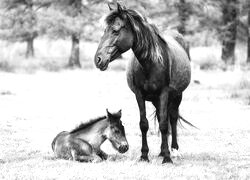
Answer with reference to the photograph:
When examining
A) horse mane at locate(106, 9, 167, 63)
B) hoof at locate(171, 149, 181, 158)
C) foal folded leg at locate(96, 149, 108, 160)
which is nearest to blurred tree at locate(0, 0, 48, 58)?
hoof at locate(171, 149, 181, 158)

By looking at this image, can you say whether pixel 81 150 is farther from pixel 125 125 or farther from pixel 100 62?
pixel 125 125

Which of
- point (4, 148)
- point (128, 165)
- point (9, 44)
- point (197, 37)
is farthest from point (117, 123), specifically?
point (9, 44)

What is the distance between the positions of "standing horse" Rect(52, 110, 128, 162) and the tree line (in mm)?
22134

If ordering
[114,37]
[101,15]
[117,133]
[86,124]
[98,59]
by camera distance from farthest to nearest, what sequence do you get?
1. [101,15]
2. [86,124]
3. [117,133]
4. [114,37]
5. [98,59]

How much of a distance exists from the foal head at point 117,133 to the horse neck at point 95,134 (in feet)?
0.61

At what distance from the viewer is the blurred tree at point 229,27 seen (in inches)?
1305

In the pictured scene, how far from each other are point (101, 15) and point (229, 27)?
8.06 metres

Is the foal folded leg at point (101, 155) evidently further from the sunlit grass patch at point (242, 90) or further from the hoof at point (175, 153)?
the sunlit grass patch at point (242, 90)

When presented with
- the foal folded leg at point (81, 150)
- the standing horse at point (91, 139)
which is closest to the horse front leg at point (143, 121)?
the standing horse at point (91, 139)

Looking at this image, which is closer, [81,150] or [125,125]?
[81,150]

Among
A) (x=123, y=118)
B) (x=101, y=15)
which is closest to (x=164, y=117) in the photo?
(x=123, y=118)

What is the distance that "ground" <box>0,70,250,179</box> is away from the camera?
23.9 ft

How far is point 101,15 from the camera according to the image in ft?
108

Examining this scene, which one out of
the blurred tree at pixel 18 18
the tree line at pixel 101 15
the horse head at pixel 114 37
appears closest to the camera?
the horse head at pixel 114 37
